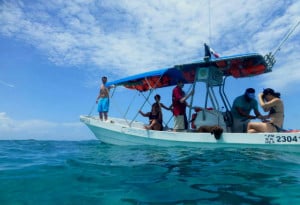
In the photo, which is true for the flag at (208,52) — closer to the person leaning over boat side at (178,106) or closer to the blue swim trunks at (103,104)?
the person leaning over boat side at (178,106)

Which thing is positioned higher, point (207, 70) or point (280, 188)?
point (207, 70)

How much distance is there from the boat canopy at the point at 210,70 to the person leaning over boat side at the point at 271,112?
3.88 ft

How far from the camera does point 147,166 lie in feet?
18.4

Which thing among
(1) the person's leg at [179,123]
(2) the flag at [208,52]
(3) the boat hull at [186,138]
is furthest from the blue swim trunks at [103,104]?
(2) the flag at [208,52]

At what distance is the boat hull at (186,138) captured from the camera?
7602 mm

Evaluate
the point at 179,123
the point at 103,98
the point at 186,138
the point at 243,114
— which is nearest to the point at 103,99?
the point at 103,98

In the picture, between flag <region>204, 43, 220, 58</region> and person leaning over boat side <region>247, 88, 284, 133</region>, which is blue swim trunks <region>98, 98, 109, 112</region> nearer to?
flag <region>204, 43, 220, 58</region>

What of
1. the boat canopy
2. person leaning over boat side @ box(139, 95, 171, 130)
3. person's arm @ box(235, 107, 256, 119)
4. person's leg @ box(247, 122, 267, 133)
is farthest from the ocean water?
person leaning over boat side @ box(139, 95, 171, 130)

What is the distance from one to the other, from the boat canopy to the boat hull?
1934mm

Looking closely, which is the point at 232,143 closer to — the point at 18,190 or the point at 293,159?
the point at 293,159

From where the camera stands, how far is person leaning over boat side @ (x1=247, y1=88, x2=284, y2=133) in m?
8.05

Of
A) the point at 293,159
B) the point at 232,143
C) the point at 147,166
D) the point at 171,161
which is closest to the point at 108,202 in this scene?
the point at 147,166

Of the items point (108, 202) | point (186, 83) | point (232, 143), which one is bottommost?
point (108, 202)

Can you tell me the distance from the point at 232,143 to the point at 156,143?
2786mm
